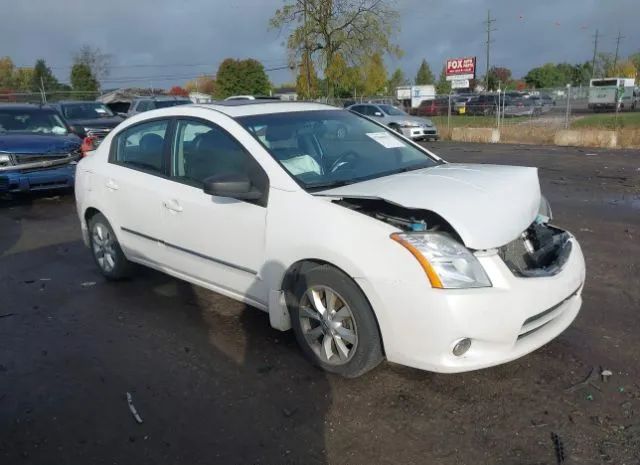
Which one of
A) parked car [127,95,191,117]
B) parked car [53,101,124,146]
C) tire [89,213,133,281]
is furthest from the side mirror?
parked car [127,95,191,117]

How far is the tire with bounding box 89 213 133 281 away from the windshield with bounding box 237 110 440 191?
1965 millimetres

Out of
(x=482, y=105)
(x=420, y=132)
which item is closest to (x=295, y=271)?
(x=420, y=132)

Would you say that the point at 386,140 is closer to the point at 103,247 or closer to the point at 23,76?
the point at 103,247

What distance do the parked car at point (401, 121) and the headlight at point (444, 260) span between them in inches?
708

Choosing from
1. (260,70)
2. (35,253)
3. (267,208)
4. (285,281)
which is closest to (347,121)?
(267,208)

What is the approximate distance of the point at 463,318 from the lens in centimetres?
293

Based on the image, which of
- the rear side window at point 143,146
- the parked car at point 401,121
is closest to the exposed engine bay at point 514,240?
the rear side window at point 143,146

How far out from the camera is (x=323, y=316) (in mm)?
3418

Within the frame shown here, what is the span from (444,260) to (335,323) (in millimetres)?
776

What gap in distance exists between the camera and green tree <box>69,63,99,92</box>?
53719 mm

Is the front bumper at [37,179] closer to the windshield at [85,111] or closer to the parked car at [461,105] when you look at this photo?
the windshield at [85,111]

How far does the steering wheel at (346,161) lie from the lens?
13.1 feet

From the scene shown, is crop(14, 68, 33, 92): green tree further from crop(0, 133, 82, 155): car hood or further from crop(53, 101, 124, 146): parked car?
crop(0, 133, 82, 155): car hood

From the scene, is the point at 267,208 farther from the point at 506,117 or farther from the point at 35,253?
the point at 506,117
